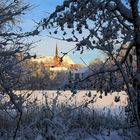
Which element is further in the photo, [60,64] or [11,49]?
[11,49]

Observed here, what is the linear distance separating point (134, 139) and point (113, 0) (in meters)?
4.97

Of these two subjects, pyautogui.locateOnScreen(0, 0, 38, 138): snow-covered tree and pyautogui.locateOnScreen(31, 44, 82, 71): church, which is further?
pyautogui.locateOnScreen(0, 0, 38, 138): snow-covered tree

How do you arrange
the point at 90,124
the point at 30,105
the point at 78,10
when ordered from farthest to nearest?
the point at 30,105, the point at 90,124, the point at 78,10

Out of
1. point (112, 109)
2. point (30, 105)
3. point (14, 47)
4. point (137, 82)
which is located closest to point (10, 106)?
point (30, 105)

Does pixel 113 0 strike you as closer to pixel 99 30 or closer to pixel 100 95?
pixel 99 30

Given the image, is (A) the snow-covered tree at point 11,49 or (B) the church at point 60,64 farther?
(A) the snow-covered tree at point 11,49

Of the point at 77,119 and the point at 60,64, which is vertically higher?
the point at 60,64

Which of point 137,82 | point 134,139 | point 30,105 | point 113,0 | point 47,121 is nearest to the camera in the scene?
point 137,82

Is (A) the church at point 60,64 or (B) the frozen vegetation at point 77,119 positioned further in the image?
(B) the frozen vegetation at point 77,119

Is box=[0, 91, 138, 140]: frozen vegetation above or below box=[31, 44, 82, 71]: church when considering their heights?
below

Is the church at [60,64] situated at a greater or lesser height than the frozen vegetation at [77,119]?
greater

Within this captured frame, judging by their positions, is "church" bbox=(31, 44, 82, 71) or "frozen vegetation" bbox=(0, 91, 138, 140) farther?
"frozen vegetation" bbox=(0, 91, 138, 140)

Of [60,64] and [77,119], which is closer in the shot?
[60,64]

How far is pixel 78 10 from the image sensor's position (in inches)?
195
